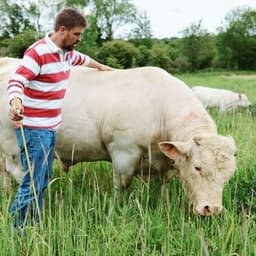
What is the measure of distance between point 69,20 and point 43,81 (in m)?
0.57

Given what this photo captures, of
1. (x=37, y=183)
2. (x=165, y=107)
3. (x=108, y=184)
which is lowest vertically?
(x=108, y=184)

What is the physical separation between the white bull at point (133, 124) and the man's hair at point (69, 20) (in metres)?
1.35

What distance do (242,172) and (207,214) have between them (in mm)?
1409

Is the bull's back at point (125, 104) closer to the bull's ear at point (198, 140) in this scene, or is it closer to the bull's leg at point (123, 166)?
the bull's leg at point (123, 166)

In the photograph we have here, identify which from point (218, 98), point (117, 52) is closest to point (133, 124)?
point (218, 98)

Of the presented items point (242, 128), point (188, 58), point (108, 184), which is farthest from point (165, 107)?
point (188, 58)

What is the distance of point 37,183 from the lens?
14.3 feet

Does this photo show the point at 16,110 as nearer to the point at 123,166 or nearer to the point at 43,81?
the point at 43,81

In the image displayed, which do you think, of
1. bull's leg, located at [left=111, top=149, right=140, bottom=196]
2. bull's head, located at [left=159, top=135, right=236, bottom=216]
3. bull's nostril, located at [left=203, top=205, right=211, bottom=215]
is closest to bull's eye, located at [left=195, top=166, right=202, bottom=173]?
bull's head, located at [left=159, top=135, right=236, bottom=216]

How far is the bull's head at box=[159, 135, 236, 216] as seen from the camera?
4.21 m

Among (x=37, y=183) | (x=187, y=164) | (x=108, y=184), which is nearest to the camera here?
(x=37, y=183)

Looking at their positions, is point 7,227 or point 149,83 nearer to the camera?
point 7,227

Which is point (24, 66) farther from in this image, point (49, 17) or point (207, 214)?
point (49, 17)

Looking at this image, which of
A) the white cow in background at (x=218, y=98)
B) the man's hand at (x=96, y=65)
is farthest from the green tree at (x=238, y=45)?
the man's hand at (x=96, y=65)
